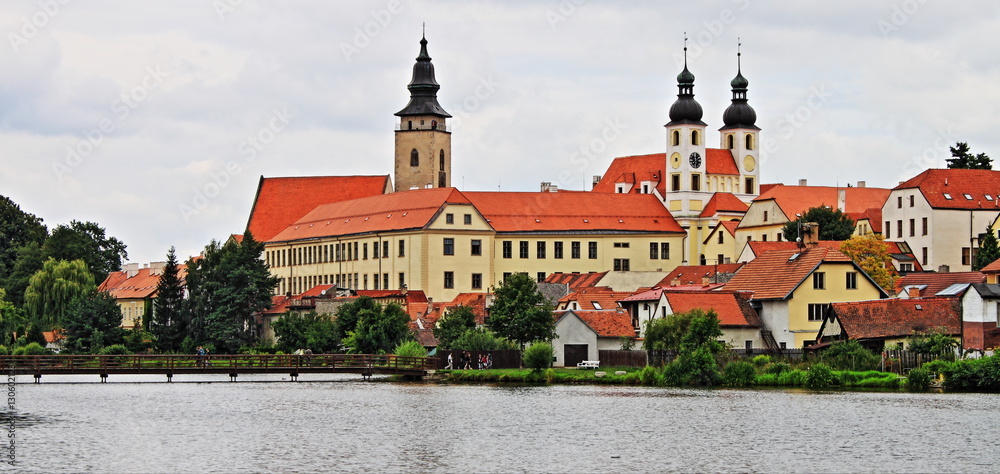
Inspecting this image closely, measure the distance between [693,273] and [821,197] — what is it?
22992 mm

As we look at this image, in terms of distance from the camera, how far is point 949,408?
50750mm

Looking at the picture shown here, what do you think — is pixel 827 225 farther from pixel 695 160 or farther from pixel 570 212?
pixel 695 160

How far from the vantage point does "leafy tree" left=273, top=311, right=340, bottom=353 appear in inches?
3445

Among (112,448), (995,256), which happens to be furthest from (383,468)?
(995,256)

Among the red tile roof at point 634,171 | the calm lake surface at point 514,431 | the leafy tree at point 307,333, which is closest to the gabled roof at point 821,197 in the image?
the red tile roof at point 634,171

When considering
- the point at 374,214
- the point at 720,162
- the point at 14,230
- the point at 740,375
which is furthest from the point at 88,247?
the point at 740,375

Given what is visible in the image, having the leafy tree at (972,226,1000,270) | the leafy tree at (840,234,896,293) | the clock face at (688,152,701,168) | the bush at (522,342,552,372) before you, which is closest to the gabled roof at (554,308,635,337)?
the bush at (522,342,552,372)

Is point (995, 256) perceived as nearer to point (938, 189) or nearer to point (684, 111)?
point (938, 189)

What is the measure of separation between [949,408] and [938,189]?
5707 cm

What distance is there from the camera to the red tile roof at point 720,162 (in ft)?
430

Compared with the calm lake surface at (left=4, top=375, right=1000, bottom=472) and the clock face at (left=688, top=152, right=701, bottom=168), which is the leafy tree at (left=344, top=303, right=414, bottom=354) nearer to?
the calm lake surface at (left=4, top=375, right=1000, bottom=472)

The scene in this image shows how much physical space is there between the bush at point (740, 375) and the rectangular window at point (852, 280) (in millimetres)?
9993

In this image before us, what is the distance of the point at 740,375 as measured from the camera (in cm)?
6381

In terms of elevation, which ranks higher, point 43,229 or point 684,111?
point 684,111
